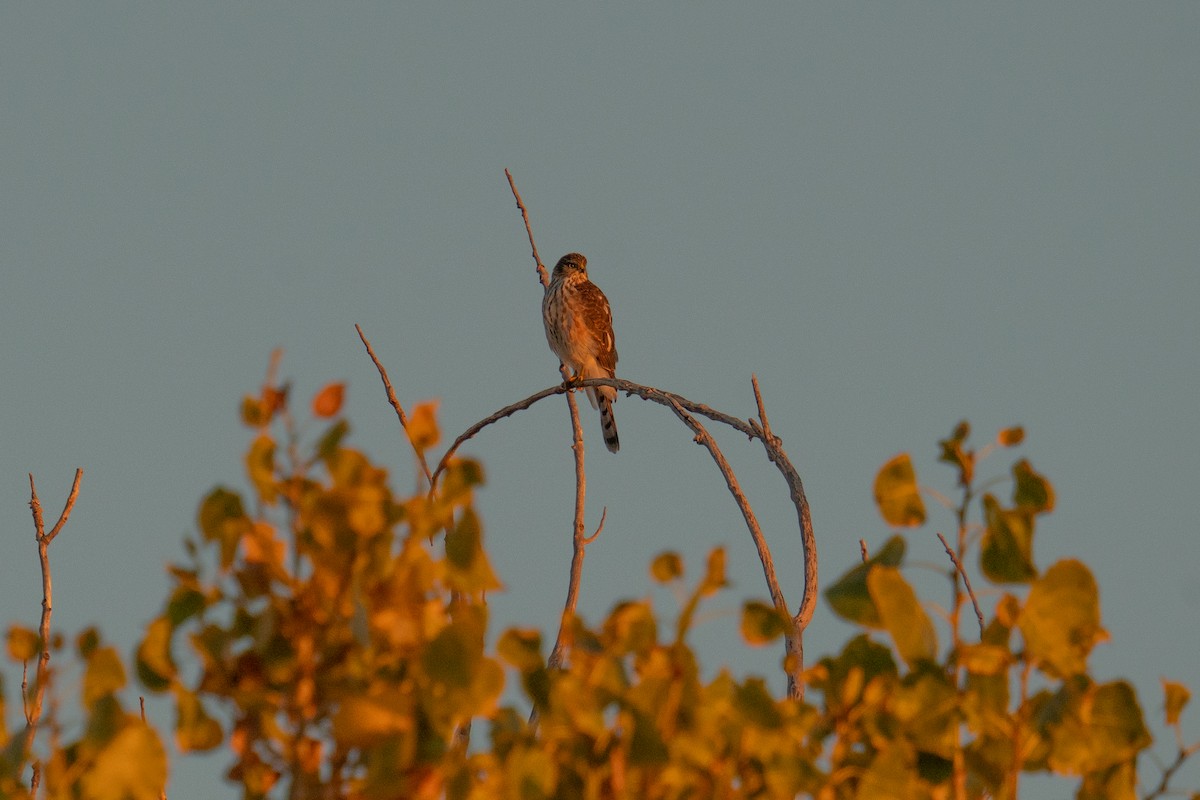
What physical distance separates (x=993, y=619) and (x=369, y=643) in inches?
32.9

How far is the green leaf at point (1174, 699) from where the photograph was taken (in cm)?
187

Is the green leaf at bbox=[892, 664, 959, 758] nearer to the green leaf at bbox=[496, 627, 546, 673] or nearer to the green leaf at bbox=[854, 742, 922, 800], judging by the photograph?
the green leaf at bbox=[854, 742, 922, 800]

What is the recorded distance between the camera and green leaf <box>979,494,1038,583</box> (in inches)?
73.7

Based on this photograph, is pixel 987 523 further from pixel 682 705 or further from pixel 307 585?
pixel 307 585

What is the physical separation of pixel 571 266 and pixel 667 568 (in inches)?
467

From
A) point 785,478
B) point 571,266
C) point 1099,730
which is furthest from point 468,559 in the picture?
point 571,266

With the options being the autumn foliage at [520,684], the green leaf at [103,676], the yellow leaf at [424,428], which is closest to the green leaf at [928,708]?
the autumn foliage at [520,684]

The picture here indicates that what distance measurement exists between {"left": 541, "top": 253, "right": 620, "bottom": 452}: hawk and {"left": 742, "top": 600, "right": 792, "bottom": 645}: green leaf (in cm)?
1037

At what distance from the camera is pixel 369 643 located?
1.66m

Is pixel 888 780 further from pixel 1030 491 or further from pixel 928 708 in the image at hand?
pixel 1030 491

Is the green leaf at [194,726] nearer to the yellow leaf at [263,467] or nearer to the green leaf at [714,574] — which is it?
the yellow leaf at [263,467]

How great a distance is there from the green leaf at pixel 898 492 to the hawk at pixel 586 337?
33.6 ft

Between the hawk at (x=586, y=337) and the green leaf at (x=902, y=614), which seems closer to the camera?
the green leaf at (x=902, y=614)

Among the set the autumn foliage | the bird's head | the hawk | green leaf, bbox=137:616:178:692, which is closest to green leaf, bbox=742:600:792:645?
the autumn foliage
